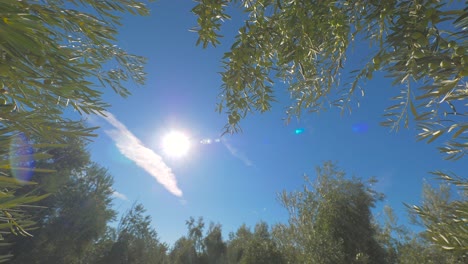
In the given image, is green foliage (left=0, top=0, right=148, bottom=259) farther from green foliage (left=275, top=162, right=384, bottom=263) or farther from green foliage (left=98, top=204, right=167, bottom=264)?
green foliage (left=98, top=204, right=167, bottom=264)

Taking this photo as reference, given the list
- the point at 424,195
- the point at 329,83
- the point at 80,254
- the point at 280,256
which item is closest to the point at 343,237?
the point at 280,256

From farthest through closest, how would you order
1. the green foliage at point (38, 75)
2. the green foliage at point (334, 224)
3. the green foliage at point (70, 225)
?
the green foliage at point (70, 225) → the green foliage at point (334, 224) → the green foliage at point (38, 75)

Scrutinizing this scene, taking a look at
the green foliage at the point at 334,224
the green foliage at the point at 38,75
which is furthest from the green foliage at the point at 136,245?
the green foliage at the point at 38,75

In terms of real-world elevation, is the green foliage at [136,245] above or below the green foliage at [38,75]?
above

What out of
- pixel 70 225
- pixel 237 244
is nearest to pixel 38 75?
pixel 70 225

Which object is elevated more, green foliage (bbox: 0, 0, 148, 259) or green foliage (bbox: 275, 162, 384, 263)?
green foliage (bbox: 275, 162, 384, 263)

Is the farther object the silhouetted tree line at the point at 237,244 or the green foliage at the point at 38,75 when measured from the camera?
the silhouetted tree line at the point at 237,244

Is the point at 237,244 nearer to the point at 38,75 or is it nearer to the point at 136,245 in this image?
the point at 136,245

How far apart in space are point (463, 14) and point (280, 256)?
20244 millimetres

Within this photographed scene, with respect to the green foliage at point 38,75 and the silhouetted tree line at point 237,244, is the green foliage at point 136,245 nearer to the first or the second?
the silhouetted tree line at point 237,244

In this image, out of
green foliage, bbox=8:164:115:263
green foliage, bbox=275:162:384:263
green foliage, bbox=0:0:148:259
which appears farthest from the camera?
green foliage, bbox=8:164:115:263

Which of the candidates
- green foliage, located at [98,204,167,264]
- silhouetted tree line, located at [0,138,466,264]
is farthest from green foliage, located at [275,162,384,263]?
green foliage, located at [98,204,167,264]

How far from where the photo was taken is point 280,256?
18906 mm

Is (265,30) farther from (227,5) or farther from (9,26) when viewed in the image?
(9,26)
